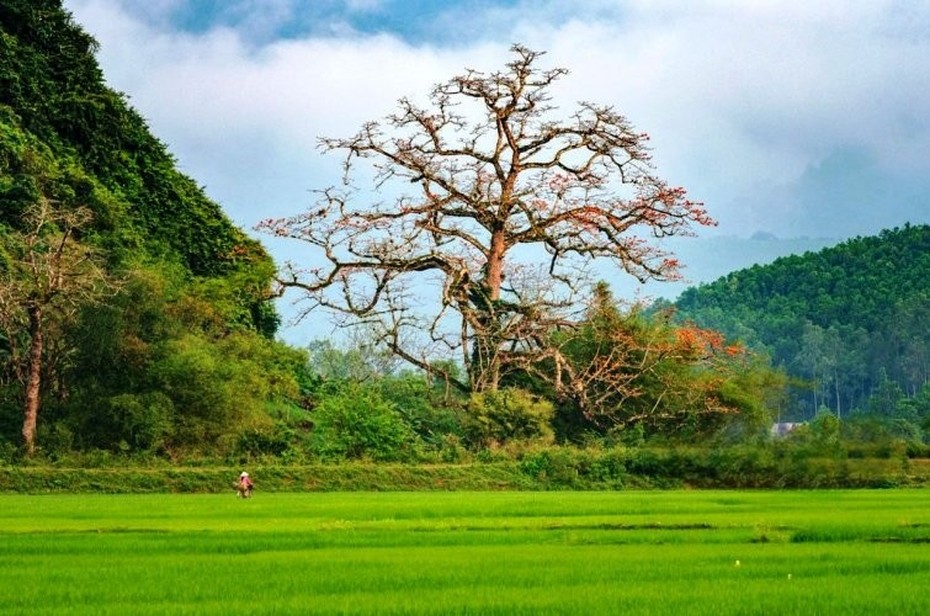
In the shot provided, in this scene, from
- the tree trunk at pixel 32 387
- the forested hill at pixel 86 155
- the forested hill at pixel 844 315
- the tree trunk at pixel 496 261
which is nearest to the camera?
the tree trunk at pixel 32 387

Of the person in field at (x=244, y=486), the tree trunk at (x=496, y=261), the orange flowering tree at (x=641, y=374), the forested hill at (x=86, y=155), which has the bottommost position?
the person in field at (x=244, y=486)

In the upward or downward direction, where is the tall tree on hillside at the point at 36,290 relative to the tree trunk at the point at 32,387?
upward

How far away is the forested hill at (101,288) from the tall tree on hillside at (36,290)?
0.16 feet

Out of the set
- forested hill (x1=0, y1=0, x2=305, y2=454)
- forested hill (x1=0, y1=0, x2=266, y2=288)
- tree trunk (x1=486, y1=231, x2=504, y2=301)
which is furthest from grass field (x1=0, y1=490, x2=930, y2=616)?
tree trunk (x1=486, y1=231, x2=504, y2=301)

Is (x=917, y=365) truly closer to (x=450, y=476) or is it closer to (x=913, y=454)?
(x=913, y=454)

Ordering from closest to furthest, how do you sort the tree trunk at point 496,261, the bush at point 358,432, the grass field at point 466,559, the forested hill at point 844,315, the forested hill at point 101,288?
the grass field at point 466,559
the forested hill at point 101,288
the bush at point 358,432
the tree trunk at point 496,261
the forested hill at point 844,315

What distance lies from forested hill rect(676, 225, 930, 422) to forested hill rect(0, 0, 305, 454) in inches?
2229

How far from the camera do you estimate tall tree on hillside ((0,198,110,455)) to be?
30.5m

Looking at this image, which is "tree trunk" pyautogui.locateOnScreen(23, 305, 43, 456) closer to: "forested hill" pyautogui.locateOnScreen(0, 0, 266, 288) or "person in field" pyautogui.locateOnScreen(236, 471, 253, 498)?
"forested hill" pyautogui.locateOnScreen(0, 0, 266, 288)

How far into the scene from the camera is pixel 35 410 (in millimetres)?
31375

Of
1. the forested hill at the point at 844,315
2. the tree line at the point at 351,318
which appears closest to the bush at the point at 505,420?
the tree line at the point at 351,318

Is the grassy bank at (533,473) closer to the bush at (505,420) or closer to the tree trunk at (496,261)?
the bush at (505,420)

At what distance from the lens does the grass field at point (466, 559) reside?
941 centimetres

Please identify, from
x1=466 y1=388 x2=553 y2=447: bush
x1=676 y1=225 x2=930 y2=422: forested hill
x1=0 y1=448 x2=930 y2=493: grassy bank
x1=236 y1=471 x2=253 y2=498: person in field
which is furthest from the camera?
x1=676 y1=225 x2=930 y2=422: forested hill
